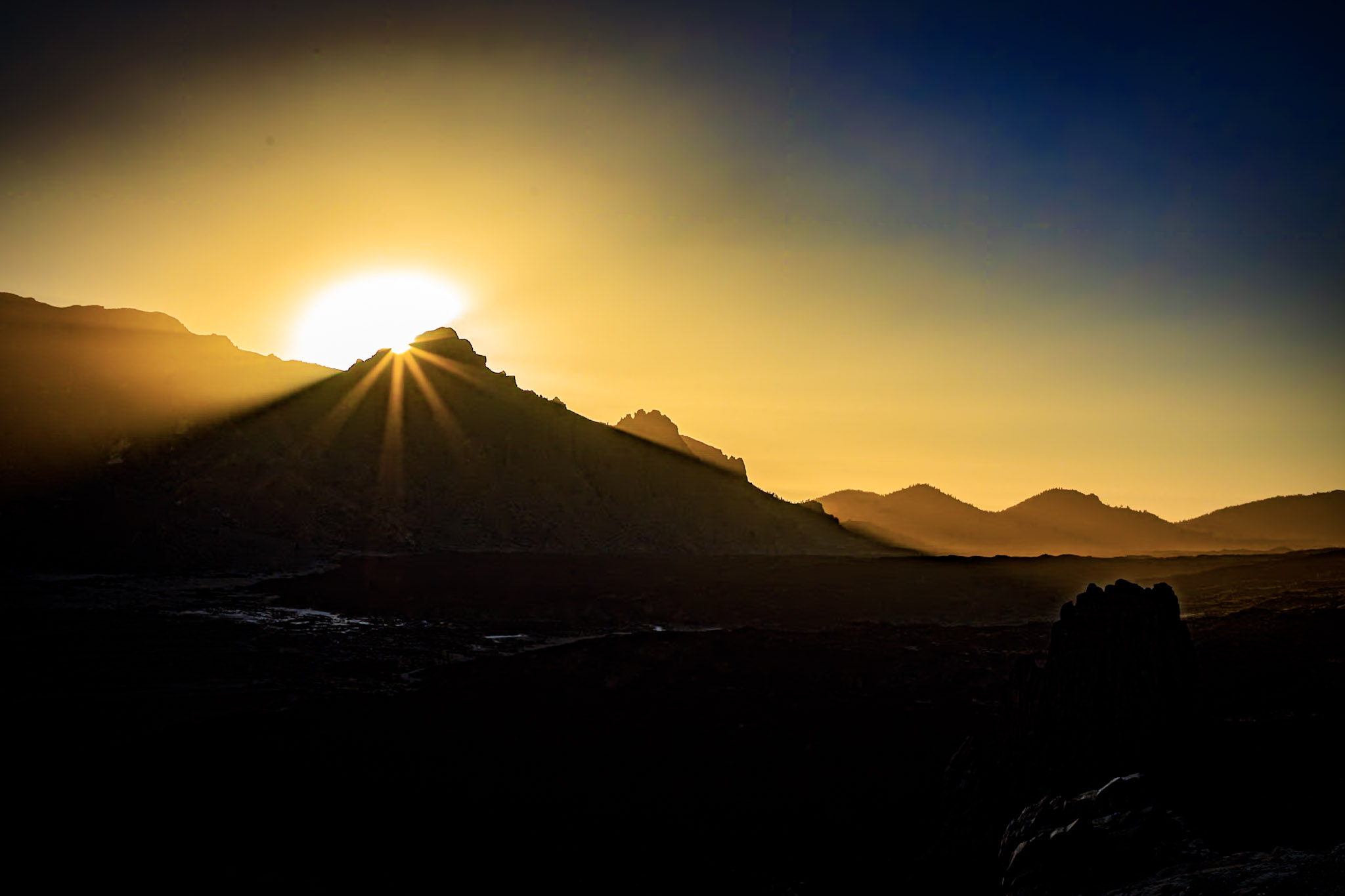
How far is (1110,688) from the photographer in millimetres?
26406

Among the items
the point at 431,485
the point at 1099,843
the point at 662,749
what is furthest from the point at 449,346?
the point at 1099,843

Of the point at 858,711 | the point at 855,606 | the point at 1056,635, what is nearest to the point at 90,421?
the point at 855,606

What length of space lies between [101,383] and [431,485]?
45.2 m

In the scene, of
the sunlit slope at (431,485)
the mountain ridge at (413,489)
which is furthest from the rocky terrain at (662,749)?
the sunlit slope at (431,485)

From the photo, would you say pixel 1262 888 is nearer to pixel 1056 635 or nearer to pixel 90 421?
pixel 1056 635

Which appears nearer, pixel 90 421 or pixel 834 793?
pixel 834 793

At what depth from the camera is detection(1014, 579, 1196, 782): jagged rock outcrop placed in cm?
2516

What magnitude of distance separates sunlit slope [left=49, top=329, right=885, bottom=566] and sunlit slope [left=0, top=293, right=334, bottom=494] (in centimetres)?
502

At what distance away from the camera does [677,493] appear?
141500 millimetres

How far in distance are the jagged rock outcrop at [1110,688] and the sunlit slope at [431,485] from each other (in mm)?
80596

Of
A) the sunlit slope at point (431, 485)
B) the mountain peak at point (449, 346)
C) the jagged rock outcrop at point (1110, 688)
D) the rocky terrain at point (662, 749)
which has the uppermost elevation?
the mountain peak at point (449, 346)

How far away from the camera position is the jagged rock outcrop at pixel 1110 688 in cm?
2516

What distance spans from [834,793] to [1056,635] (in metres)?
9.56

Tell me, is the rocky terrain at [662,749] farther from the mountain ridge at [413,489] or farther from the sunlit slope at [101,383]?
the sunlit slope at [101,383]
